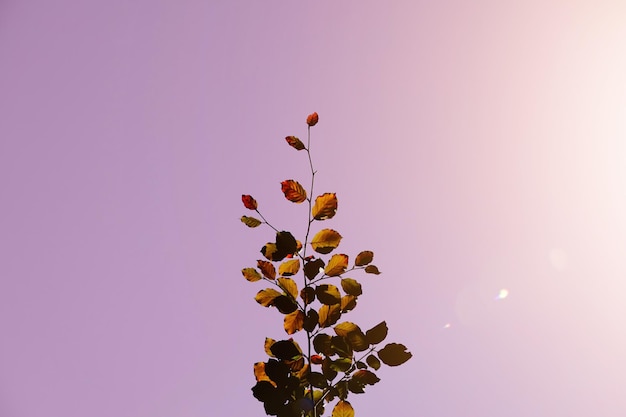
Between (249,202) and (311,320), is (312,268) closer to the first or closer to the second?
(311,320)

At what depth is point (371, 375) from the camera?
1825 millimetres

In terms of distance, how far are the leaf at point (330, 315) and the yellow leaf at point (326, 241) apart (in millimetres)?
267

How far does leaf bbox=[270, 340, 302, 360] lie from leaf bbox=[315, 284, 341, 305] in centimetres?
24

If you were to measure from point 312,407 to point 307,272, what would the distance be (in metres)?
0.56

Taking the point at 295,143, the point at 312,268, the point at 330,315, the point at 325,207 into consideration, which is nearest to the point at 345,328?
the point at 330,315

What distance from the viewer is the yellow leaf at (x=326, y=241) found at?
193 centimetres

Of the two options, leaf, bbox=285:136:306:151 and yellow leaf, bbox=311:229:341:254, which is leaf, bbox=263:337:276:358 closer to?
yellow leaf, bbox=311:229:341:254

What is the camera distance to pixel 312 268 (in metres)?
1.83

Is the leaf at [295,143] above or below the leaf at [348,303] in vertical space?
above

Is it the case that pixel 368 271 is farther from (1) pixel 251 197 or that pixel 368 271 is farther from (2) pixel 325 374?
(1) pixel 251 197

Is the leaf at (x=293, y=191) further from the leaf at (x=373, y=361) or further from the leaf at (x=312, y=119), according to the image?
the leaf at (x=373, y=361)

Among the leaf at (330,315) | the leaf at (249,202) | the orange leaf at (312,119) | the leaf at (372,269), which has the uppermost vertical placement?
the orange leaf at (312,119)

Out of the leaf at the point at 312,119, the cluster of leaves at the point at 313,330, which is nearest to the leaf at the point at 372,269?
the cluster of leaves at the point at 313,330

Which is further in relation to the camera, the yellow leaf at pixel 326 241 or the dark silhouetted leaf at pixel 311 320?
the yellow leaf at pixel 326 241
